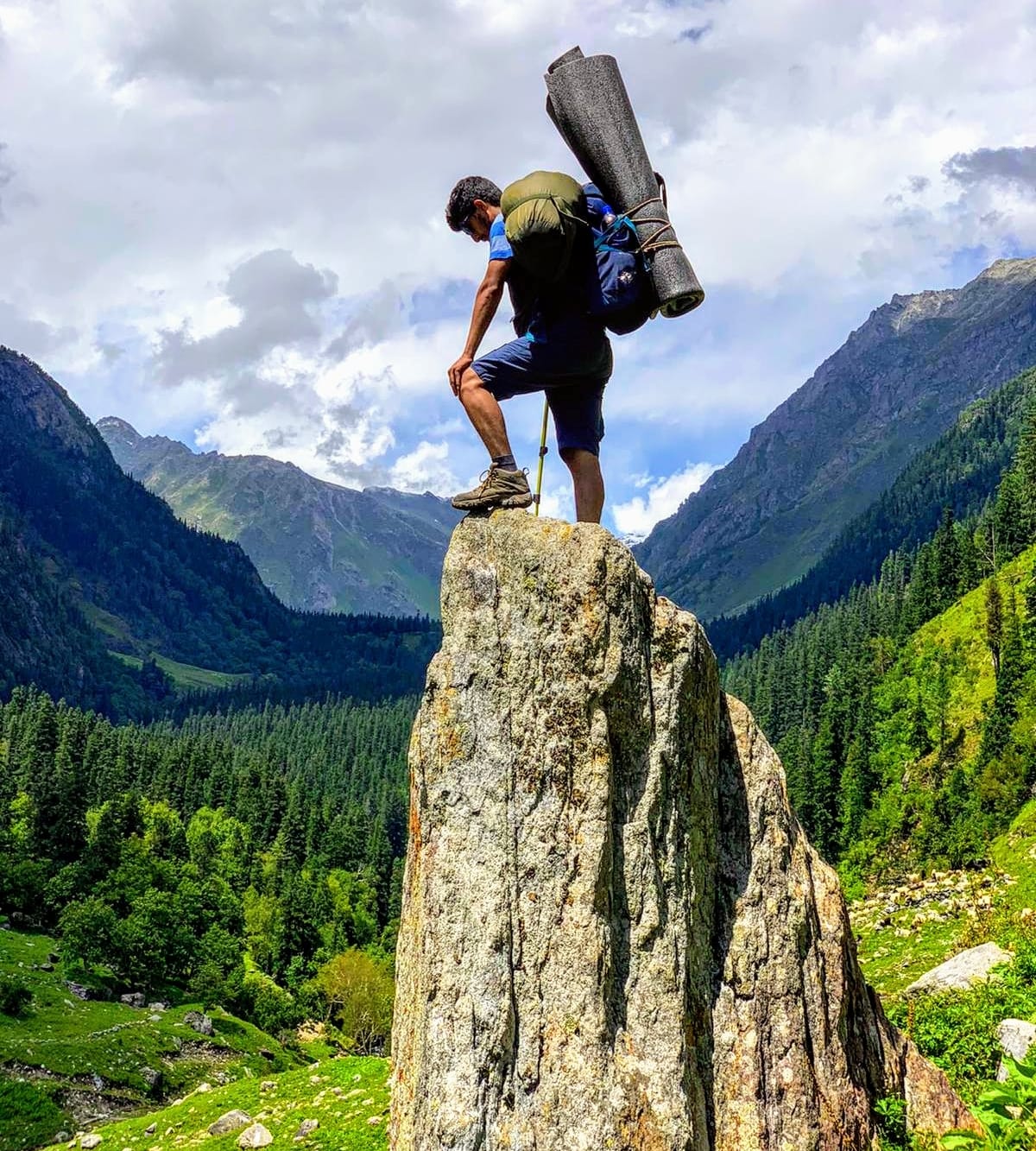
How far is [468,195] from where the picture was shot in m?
10.8

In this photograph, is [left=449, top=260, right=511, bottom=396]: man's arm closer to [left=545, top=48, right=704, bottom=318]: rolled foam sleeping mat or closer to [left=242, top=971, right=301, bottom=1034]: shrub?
[left=545, top=48, right=704, bottom=318]: rolled foam sleeping mat

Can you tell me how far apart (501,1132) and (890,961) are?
20.6 metres

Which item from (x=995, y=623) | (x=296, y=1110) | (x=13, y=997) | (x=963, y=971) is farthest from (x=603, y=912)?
(x=995, y=623)

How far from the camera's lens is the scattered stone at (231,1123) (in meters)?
22.5

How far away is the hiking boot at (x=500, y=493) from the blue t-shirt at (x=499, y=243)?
2.33 m

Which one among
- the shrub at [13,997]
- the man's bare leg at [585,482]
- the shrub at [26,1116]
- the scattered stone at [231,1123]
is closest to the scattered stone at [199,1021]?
the shrub at [13,997]

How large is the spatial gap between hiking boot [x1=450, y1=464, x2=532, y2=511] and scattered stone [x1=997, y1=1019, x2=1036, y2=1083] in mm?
8667

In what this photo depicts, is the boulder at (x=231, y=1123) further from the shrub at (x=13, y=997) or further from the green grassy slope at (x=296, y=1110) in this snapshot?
the shrub at (x=13, y=997)

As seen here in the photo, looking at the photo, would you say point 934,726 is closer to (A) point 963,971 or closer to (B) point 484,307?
(A) point 963,971

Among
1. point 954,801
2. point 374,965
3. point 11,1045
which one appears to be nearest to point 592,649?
point 954,801

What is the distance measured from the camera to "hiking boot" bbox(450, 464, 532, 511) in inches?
408

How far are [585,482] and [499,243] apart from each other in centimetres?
316

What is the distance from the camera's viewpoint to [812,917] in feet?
30.8

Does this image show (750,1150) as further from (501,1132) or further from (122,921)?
(122,921)
